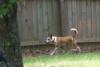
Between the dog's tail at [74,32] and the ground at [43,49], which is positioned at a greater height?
the dog's tail at [74,32]

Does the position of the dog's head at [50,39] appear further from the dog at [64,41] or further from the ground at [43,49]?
the ground at [43,49]

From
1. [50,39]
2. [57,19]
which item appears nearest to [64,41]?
[50,39]

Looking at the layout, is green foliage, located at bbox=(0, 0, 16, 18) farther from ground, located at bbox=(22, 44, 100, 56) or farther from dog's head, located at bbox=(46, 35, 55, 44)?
dog's head, located at bbox=(46, 35, 55, 44)

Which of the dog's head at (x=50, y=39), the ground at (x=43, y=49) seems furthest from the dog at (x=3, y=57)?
the dog's head at (x=50, y=39)

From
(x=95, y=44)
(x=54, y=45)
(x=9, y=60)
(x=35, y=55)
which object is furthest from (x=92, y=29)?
(x=9, y=60)

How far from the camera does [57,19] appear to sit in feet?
54.7

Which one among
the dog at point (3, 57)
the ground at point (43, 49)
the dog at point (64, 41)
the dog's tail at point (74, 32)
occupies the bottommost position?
the ground at point (43, 49)

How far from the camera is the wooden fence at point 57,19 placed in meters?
16.4

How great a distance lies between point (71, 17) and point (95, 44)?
4.53 feet

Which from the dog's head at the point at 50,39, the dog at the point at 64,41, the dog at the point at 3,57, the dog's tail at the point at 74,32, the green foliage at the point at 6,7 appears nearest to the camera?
the green foliage at the point at 6,7

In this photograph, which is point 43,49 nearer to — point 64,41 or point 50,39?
point 50,39

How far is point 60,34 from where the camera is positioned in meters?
16.7

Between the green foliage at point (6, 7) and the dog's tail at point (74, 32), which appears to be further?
the dog's tail at point (74, 32)

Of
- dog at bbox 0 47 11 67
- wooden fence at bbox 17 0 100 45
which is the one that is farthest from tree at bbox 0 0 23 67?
wooden fence at bbox 17 0 100 45
